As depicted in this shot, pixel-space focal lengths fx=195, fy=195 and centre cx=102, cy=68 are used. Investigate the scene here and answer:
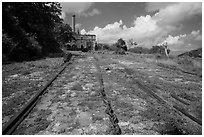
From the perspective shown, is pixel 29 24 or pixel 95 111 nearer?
pixel 95 111

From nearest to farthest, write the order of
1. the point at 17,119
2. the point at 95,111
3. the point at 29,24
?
the point at 17,119, the point at 95,111, the point at 29,24

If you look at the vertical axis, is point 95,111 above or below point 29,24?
below

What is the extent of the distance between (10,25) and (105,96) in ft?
51.9

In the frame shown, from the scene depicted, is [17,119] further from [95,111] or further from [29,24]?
[29,24]

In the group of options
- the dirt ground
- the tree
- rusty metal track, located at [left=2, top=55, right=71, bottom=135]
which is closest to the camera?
rusty metal track, located at [left=2, top=55, right=71, bottom=135]

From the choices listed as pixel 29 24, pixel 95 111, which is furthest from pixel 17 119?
pixel 29 24

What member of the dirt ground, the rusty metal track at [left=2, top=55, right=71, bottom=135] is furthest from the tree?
the rusty metal track at [left=2, top=55, right=71, bottom=135]

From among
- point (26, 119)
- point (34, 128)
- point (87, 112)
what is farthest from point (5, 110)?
point (87, 112)

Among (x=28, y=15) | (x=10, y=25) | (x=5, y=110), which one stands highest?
(x=28, y=15)

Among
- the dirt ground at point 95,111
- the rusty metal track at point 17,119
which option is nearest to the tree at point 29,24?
the dirt ground at point 95,111

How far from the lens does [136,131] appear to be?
164 inches

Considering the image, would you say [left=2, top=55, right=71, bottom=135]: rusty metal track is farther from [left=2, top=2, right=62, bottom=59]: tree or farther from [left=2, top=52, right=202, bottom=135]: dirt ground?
[left=2, top=2, right=62, bottom=59]: tree

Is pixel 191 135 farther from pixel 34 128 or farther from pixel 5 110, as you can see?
pixel 5 110

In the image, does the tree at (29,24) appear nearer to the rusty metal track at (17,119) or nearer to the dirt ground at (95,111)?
the dirt ground at (95,111)
